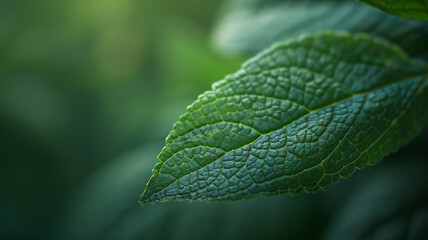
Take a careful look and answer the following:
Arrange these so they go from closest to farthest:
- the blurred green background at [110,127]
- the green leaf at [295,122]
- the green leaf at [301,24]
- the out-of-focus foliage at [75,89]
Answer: the green leaf at [295,122]
the green leaf at [301,24]
the blurred green background at [110,127]
the out-of-focus foliage at [75,89]

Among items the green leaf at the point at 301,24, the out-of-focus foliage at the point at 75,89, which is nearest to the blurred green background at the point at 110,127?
the out-of-focus foliage at the point at 75,89

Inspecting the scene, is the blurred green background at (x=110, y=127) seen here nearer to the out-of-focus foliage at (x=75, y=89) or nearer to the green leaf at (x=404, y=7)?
the out-of-focus foliage at (x=75, y=89)

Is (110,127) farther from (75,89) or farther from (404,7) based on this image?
(404,7)

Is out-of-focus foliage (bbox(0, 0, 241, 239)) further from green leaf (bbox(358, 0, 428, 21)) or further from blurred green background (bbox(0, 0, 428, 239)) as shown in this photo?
green leaf (bbox(358, 0, 428, 21))

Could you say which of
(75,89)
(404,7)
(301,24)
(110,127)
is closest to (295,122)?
(404,7)

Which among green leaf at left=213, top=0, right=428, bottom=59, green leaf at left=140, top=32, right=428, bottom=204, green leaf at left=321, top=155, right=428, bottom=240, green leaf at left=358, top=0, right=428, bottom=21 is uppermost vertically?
green leaf at left=213, top=0, right=428, bottom=59

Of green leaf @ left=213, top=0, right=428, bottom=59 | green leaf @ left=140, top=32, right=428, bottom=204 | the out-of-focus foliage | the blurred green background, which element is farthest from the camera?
the out-of-focus foliage

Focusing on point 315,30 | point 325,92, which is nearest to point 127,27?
point 315,30

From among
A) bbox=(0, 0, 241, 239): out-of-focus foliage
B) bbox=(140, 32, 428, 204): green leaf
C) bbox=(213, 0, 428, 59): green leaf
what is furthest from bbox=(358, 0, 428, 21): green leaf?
bbox=(0, 0, 241, 239): out-of-focus foliage
